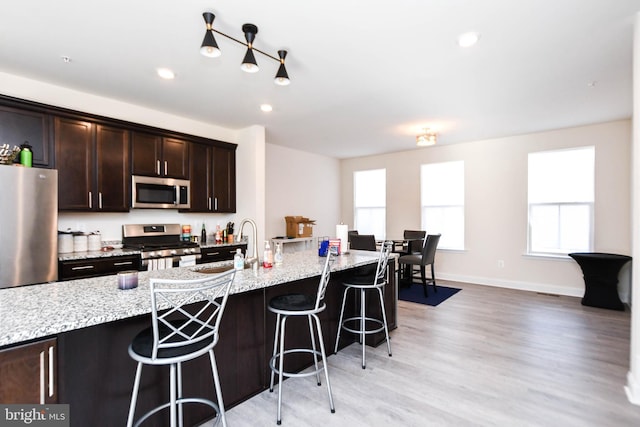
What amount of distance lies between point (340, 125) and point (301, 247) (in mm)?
2611

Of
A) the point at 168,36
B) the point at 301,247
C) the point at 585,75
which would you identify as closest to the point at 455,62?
the point at 585,75

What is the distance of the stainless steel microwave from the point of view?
3.73 meters

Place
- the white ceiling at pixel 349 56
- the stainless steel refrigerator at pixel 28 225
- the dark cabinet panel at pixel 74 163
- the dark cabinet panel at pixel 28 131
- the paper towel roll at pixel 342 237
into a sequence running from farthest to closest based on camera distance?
the paper towel roll at pixel 342 237, the dark cabinet panel at pixel 74 163, the dark cabinet panel at pixel 28 131, the stainless steel refrigerator at pixel 28 225, the white ceiling at pixel 349 56

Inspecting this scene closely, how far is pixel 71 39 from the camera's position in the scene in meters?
2.40

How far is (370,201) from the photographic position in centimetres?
723

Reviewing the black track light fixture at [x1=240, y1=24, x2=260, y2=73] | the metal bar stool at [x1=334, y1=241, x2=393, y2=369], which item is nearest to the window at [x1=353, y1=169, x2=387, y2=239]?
the metal bar stool at [x1=334, y1=241, x2=393, y2=369]

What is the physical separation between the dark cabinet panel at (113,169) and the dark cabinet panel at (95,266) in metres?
0.63

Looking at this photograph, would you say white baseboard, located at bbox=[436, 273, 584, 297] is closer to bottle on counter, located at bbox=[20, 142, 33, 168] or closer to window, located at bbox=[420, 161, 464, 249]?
window, located at bbox=[420, 161, 464, 249]

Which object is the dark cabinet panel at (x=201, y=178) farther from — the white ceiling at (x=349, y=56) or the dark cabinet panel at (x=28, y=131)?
the dark cabinet panel at (x=28, y=131)

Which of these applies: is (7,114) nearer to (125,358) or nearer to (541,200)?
(125,358)

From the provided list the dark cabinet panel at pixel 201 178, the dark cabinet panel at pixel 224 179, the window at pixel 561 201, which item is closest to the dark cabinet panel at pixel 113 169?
the dark cabinet panel at pixel 201 178

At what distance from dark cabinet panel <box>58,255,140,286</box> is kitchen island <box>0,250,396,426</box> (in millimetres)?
1359

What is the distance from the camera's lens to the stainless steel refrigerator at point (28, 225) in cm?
261

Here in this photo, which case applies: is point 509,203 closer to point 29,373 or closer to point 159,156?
point 159,156
